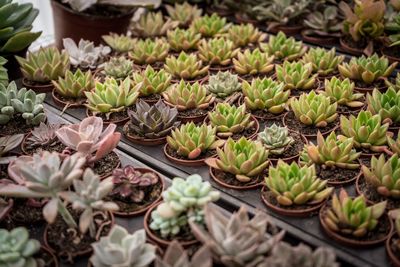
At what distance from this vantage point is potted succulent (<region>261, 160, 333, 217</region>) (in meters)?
1.18

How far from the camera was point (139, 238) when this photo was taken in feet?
3.44

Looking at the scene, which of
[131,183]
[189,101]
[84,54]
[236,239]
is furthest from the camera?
[84,54]

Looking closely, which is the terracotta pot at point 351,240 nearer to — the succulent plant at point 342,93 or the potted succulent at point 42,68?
the succulent plant at point 342,93

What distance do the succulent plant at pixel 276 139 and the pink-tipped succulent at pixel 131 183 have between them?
37 cm

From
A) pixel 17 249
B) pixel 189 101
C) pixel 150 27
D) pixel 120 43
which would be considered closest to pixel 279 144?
pixel 189 101

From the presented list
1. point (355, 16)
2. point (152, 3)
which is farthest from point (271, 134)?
point (152, 3)

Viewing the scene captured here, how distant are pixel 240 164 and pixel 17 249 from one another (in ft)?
2.00

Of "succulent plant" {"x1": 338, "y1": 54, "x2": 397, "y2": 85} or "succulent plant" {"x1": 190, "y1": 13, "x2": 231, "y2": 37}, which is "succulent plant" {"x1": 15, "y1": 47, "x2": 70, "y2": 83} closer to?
"succulent plant" {"x1": 190, "y1": 13, "x2": 231, "y2": 37}

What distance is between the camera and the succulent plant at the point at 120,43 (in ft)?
6.57

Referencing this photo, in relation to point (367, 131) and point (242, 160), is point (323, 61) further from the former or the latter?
point (242, 160)

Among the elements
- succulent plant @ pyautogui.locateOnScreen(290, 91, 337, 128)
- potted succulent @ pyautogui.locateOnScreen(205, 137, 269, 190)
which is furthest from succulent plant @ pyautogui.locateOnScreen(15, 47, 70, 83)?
succulent plant @ pyautogui.locateOnScreen(290, 91, 337, 128)

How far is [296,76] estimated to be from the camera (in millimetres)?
1724

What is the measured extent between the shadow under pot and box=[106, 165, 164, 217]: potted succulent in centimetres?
5

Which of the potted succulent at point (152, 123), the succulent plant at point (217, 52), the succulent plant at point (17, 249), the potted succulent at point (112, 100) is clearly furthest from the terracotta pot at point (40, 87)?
the succulent plant at point (17, 249)
